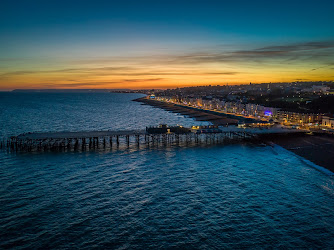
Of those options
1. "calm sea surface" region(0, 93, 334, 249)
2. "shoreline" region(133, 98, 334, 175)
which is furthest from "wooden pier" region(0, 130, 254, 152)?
"calm sea surface" region(0, 93, 334, 249)

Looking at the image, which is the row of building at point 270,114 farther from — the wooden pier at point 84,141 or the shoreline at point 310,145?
the wooden pier at point 84,141

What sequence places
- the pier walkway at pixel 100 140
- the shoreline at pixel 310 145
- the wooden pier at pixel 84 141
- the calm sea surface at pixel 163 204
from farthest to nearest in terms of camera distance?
the pier walkway at pixel 100 140
the wooden pier at pixel 84 141
the shoreline at pixel 310 145
the calm sea surface at pixel 163 204

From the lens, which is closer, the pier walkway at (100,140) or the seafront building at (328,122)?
the pier walkway at (100,140)

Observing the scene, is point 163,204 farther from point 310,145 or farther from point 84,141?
point 310,145

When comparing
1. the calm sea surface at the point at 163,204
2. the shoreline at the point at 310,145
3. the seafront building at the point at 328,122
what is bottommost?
the calm sea surface at the point at 163,204

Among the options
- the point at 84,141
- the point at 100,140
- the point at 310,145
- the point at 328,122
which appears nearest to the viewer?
the point at 84,141

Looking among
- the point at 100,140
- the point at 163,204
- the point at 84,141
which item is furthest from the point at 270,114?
the point at 163,204

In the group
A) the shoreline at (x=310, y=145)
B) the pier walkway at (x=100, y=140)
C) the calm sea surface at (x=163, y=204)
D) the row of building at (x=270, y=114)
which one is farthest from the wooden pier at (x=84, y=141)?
the row of building at (x=270, y=114)

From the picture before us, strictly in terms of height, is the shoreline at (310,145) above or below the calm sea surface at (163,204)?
above
